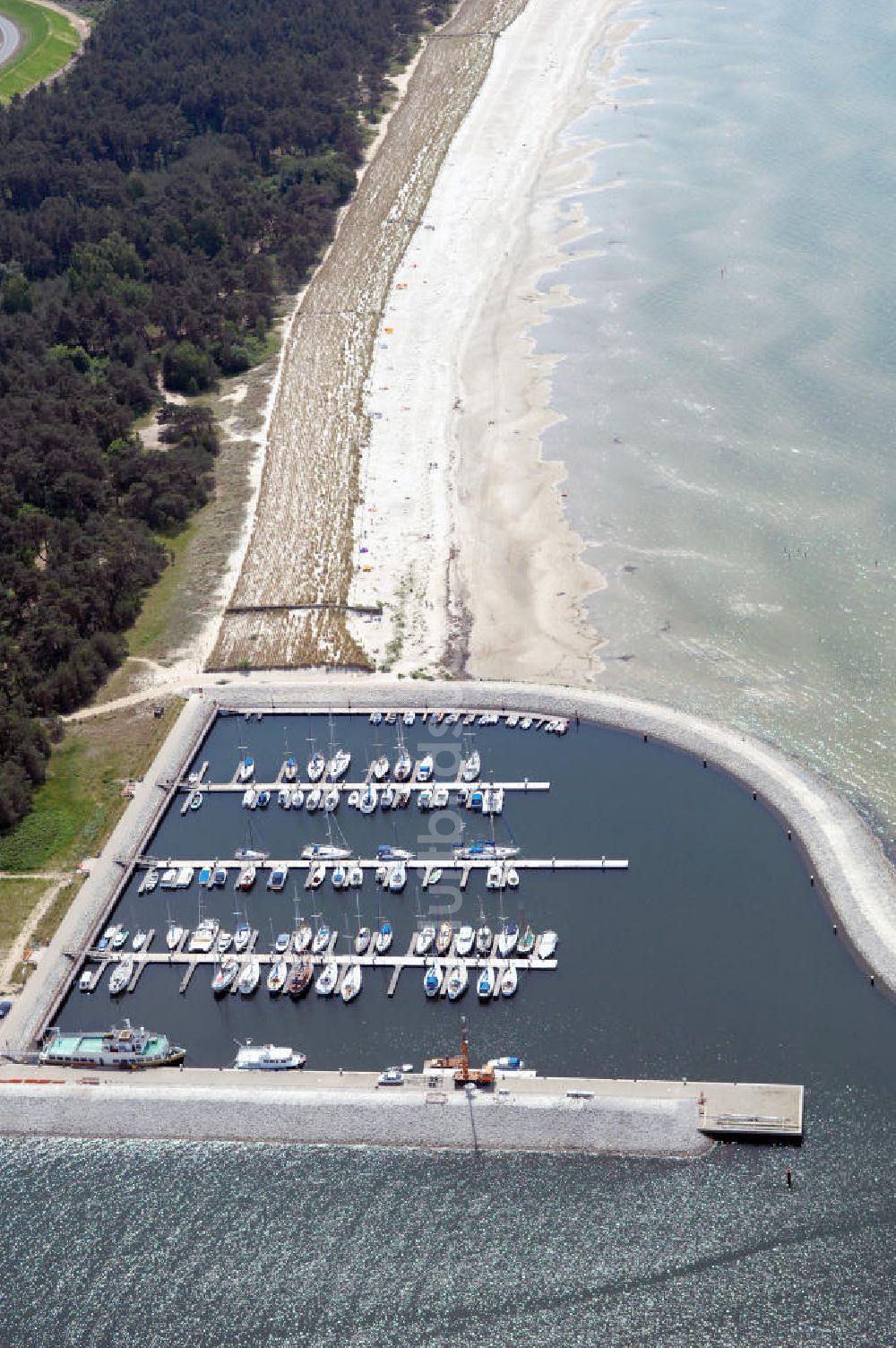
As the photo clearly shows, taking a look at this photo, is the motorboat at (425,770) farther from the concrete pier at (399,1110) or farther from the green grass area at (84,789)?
the concrete pier at (399,1110)

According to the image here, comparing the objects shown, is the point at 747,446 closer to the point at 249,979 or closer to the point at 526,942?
the point at 526,942

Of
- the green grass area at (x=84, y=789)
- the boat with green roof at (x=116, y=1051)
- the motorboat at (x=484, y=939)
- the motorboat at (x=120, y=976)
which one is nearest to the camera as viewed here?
the boat with green roof at (x=116, y=1051)

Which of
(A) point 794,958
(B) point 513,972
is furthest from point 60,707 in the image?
(A) point 794,958

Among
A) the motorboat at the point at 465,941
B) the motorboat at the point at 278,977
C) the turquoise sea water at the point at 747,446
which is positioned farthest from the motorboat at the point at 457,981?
the turquoise sea water at the point at 747,446

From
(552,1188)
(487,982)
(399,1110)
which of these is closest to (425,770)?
(487,982)

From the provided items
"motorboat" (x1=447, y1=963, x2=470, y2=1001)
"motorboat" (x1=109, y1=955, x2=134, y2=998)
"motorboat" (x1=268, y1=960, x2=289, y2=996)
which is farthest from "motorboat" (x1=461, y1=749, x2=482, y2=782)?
"motorboat" (x1=109, y1=955, x2=134, y2=998)

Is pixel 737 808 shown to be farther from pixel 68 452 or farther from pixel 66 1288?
pixel 68 452
